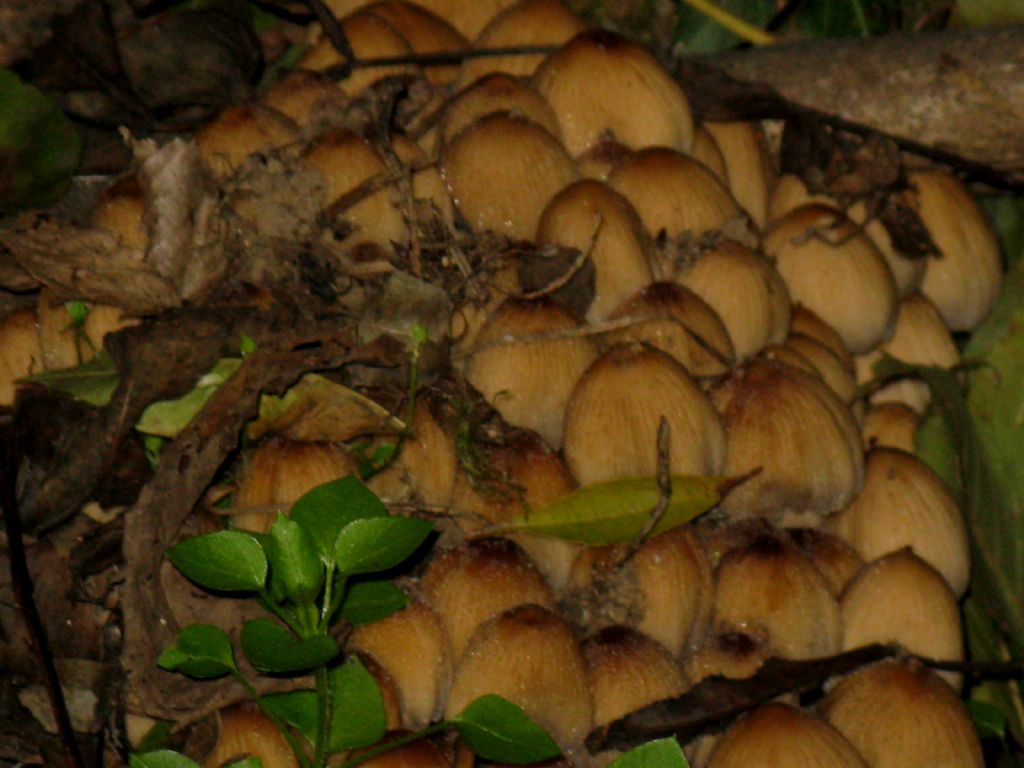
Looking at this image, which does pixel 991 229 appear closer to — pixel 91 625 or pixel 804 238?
pixel 804 238

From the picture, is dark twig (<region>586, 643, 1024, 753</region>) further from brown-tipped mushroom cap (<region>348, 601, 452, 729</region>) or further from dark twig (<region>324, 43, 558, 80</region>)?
dark twig (<region>324, 43, 558, 80</region>)

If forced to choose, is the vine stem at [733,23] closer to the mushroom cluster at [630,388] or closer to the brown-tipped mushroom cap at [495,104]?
the mushroom cluster at [630,388]

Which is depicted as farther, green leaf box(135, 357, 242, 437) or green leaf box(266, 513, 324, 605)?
green leaf box(135, 357, 242, 437)

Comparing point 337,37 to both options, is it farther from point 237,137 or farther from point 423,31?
point 237,137

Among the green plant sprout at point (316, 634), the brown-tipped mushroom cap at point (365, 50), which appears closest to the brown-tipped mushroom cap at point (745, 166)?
the brown-tipped mushroom cap at point (365, 50)

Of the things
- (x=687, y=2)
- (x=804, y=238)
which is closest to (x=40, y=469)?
(x=804, y=238)

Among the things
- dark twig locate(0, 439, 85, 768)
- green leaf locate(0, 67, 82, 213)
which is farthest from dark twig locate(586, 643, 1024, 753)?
green leaf locate(0, 67, 82, 213)

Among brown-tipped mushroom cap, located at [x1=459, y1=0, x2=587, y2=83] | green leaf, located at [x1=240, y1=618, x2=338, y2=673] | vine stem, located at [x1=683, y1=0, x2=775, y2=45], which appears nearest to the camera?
green leaf, located at [x1=240, y1=618, x2=338, y2=673]
